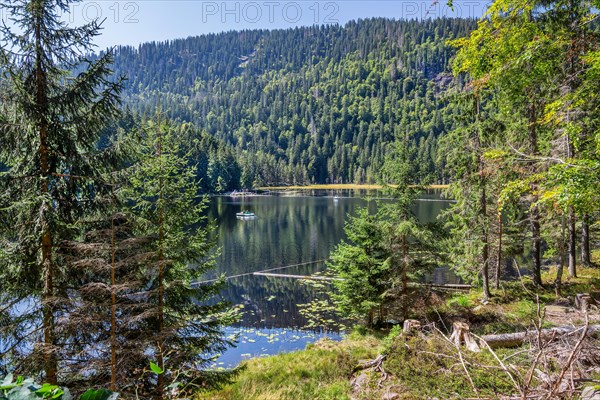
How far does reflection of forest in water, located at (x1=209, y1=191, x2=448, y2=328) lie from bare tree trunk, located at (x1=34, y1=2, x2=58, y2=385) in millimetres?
4298

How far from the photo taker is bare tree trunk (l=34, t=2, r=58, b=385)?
222 inches

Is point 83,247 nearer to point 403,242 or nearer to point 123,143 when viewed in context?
point 123,143

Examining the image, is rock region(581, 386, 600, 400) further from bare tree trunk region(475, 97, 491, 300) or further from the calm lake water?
bare tree trunk region(475, 97, 491, 300)

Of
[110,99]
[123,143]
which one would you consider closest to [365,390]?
[123,143]

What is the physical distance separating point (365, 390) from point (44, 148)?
7212 mm

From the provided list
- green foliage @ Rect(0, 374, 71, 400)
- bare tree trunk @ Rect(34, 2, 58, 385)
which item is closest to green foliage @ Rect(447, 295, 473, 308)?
bare tree trunk @ Rect(34, 2, 58, 385)

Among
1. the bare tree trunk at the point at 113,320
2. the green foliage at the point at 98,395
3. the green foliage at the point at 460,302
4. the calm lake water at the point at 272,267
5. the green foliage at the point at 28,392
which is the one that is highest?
the green foliage at the point at 28,392

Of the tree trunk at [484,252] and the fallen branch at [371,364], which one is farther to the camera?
the tree trunk at [484,252]

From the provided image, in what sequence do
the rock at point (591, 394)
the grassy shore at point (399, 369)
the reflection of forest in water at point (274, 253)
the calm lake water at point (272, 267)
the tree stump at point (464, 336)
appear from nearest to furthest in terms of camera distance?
the rock at point (591, 394) < the grassy shore at point (399, 369) < the tree stump at point (464, 336) < the calm lake water at point (272, 267) < the reflection of forest in water at point (274, 253)

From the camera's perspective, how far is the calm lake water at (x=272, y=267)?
1452 centimetres

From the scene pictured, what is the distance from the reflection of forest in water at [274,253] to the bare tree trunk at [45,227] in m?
4.30

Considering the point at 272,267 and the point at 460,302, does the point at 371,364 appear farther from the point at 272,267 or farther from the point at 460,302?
the point at 272,267

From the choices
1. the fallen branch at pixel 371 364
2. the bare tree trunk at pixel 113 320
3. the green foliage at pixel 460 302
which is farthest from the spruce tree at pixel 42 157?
the green foliage at pixel 460 302

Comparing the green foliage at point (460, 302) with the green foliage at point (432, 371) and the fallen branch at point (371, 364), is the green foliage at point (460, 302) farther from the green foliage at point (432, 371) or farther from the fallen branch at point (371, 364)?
the fallen branch at point (371, 364)
